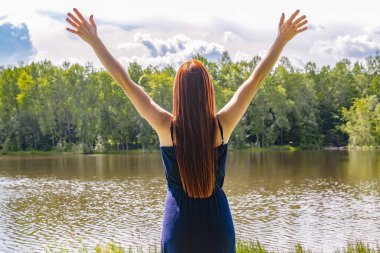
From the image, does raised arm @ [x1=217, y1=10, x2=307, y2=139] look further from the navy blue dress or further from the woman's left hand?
the woman's left hand

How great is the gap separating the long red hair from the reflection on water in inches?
467

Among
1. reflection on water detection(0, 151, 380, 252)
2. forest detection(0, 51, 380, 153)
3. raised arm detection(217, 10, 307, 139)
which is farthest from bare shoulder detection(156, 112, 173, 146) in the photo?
forest detection(0, 51, 380, 153)

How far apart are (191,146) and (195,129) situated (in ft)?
0.24

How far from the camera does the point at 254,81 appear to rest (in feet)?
7.88

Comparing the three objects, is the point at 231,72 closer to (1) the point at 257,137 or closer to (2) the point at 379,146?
(1) the point at 257,137

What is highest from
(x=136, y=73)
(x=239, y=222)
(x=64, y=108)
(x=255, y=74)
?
(x=136, y=73)

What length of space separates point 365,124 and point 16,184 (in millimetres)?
44655

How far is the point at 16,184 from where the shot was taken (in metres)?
29.7

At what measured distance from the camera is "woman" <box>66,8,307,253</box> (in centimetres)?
228

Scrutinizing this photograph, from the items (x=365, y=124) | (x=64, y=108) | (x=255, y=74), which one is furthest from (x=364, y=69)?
(x=255, y=74)

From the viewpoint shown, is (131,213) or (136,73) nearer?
(131,213)

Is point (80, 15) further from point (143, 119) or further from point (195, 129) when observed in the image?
point (143, 119)

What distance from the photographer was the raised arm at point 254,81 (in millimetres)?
2373

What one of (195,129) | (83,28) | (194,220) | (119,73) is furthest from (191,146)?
(83,28)
